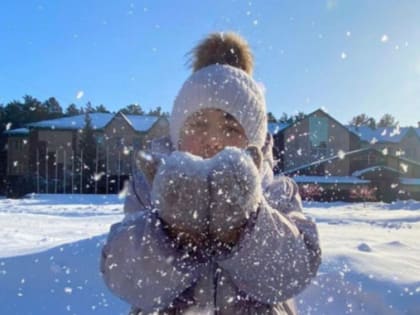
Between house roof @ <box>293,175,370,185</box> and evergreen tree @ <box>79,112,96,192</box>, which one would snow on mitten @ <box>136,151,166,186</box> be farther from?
evergreen tree @ <box>79,112,96,192</box>

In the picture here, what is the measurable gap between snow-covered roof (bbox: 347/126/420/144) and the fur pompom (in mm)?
40700

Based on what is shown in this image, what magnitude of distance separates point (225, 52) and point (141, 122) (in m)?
39.0

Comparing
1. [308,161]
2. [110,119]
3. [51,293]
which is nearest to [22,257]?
[51,293]

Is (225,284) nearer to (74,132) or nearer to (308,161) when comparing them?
(308,161)

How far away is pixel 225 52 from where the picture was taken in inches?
70.4

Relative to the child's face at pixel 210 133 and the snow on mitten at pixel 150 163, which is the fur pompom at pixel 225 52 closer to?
the child's face at pixel 210 133

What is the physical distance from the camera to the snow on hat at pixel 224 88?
1.57m

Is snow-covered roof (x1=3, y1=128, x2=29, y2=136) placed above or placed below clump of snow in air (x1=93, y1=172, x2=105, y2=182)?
above

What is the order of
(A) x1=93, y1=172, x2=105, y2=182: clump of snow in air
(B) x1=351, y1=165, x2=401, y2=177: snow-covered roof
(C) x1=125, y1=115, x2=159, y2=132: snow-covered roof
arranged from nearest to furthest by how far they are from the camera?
1. (B) x1=351, y1=165, x2=401, y2=177: snow-covered roof
2. (A) x1=93, y1=172, x2=105, y2=182: clump of snow in air
3. (C) x1=125, y1=115, x2=159, y2=132: snow-covered roof

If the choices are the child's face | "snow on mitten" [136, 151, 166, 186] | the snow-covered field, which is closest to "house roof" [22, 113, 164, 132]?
the snow-covered field

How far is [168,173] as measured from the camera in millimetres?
976

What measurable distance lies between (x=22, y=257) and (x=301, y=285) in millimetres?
4127

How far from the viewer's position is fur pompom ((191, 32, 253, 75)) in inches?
70.3

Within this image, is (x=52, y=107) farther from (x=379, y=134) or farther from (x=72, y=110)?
(x=379, y=134)
